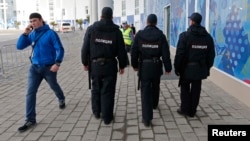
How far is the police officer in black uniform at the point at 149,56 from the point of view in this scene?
4.85m

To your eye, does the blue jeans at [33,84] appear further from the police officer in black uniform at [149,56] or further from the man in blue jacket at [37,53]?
the police officer in black uniform at [149,56]

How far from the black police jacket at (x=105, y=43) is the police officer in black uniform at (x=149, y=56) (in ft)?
0.96

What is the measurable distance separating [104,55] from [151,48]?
31.6 inches

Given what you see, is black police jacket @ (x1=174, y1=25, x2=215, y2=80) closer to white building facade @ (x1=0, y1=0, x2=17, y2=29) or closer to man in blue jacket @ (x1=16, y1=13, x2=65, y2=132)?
man in blue jacket @ (x1=16, y1=13, x2=65, y2=132)

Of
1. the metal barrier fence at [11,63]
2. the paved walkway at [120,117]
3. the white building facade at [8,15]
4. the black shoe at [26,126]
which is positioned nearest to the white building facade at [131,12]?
the metal barrier fence at [11,63]

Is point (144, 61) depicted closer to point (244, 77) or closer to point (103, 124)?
point (103, 124)

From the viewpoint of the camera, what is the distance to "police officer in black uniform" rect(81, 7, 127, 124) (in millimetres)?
4848

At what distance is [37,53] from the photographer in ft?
16.6

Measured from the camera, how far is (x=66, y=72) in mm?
10836

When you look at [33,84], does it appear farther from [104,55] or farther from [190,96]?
[190,96]

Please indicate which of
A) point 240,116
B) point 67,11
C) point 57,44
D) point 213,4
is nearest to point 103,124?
point 57,44

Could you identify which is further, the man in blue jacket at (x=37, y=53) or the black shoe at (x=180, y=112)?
the black shoe at (x=180, y=112)

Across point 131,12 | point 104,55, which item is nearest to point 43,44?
point 104,55

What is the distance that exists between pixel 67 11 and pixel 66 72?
3025 inches
